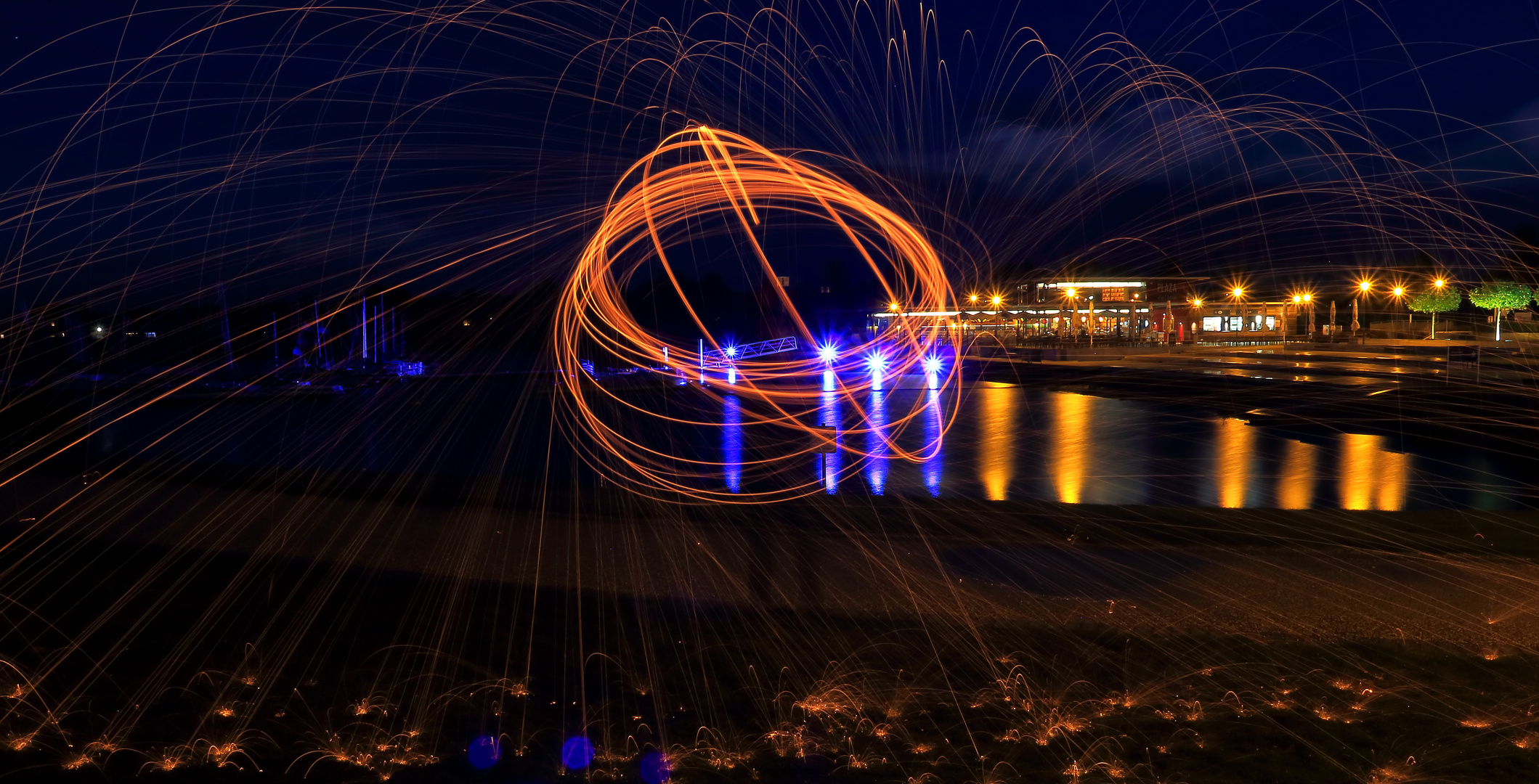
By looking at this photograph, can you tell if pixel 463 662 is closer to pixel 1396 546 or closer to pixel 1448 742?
pixel 1448 742

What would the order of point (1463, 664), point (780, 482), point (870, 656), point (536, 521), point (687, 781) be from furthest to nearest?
point (780, 482)
point (536, 521)
point (870, 656)
point (1463, 664)
point (687, 781)

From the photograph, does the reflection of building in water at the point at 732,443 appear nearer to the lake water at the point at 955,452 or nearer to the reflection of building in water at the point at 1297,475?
the lake water at the point at 955,452

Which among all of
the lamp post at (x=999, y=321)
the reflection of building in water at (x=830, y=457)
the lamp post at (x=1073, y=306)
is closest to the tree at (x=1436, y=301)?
the lamp post at (x=1073, y=306)

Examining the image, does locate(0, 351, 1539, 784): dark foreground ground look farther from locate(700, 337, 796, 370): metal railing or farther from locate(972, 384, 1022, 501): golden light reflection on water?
locate(700, 337, 796, 370): metal railing

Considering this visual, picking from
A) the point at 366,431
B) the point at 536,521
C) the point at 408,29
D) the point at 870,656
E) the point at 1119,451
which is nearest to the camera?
the point at 870,656

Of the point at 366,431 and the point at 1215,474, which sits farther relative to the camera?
the point at 366,431

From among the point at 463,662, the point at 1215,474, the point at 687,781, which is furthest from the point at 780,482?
the point at 687,781
